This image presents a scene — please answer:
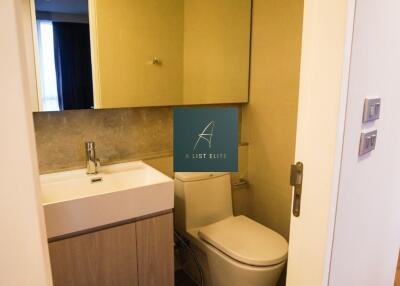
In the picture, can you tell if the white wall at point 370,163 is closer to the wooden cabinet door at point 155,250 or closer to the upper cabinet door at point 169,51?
the wooden cabinet door at point 155,250

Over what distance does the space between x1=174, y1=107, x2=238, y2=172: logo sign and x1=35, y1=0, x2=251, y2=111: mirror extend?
0.75 ft

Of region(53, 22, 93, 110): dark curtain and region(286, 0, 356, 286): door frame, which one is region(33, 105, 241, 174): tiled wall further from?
region(286, 0, 356, 286): door frame

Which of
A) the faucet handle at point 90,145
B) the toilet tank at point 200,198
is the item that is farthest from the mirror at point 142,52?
the toilet tank at point 200,198

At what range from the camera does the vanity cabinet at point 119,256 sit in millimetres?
1268

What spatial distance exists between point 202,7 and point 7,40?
156cm

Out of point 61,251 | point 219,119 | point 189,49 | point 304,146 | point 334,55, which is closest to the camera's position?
point 334,55

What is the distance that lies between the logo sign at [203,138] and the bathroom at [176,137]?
11 mm

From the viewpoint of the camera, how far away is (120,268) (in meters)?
1.41

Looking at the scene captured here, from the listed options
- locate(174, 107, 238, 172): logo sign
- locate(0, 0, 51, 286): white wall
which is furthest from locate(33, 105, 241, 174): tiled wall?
locate(0, 0, 51, 286): white wall

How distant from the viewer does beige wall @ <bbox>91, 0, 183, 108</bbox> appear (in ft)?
5.16

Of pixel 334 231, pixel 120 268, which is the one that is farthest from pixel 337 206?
pixel 120 268

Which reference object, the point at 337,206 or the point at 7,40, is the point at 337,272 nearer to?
the point at 337,206

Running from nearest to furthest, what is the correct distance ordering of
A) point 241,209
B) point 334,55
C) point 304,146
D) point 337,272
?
point 334,55 < point 304,146 < point 337,272 < point 241,209

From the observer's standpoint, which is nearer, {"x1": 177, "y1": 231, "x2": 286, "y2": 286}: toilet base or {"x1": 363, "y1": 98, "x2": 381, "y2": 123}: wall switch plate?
{"x1": 363, "y1": 98, "x2": 381, "y2": 123}: wall switch plate
